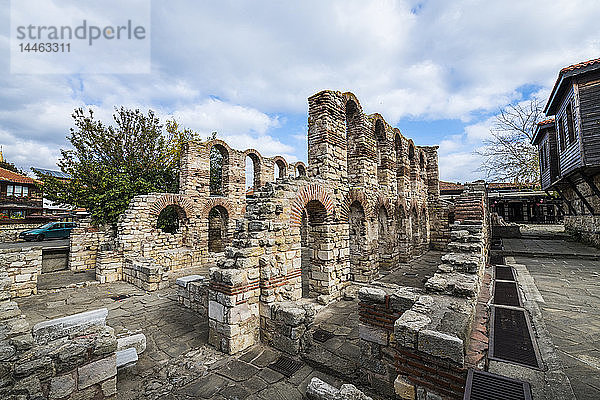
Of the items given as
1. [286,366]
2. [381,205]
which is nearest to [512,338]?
[286,366]

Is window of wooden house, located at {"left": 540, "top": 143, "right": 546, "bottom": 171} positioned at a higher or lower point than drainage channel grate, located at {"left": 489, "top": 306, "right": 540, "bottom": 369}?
higher

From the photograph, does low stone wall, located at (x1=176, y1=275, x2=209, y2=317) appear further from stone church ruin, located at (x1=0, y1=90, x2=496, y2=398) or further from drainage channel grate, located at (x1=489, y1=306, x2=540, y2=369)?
drainage channel grate, located at (x1=489, y1=306, x2=540, y2=369)

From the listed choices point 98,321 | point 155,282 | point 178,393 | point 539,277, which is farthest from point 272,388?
point 539,277

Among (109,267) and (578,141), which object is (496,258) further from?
(109,267)

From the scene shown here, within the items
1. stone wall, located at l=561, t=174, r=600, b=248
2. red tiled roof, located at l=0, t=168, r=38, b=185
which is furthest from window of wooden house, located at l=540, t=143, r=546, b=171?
red tiled roof, located at l=0, t=168, r=38, b=185

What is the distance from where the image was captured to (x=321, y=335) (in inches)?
199

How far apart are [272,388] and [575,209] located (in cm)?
2125

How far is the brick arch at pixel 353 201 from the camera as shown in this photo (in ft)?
26.6

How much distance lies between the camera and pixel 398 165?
13.2 m

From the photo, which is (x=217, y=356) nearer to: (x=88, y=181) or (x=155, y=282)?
(x=155, y=282)

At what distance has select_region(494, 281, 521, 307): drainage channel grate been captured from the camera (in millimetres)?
5098

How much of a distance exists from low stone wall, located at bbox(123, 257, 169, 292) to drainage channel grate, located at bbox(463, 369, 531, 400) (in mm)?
8602

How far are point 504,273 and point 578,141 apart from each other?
29.9 ft

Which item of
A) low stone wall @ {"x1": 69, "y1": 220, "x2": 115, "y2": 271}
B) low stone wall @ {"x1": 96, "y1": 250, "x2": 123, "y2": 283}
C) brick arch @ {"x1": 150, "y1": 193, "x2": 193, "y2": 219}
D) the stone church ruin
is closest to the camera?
the stone church ruin
